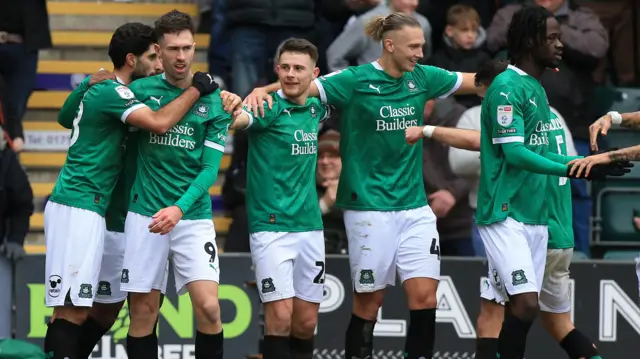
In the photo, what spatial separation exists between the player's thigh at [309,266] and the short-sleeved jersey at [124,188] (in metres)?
1.11

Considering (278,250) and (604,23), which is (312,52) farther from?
(604,23)

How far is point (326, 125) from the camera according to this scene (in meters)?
12.8

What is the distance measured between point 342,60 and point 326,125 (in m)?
0.59

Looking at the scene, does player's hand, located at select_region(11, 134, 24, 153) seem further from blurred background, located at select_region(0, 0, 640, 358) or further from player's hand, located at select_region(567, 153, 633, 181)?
player's hand, located at select_region(567, 153, 633, 181)

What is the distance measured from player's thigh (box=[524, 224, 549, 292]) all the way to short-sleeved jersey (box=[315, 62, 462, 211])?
32.2 inches

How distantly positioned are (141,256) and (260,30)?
13.1 ft

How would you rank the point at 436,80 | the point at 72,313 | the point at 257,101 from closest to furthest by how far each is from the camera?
the point at 72,313 < the point at 257,101 < the point at 436,80

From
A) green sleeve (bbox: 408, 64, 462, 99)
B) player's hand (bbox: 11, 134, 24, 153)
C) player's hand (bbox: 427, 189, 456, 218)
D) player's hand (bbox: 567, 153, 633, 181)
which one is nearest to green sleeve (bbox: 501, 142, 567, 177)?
player's hand (bbox: 567, 153, 633, 181)

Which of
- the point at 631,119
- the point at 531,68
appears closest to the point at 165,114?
the point at 531,68

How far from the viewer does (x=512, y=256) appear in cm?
984

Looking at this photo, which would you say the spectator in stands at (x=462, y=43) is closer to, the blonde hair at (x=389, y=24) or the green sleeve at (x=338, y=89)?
the blonde hair at (x=389, y=24)

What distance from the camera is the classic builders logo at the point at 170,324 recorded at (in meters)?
11.8

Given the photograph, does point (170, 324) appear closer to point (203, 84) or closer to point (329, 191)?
point (329, 191)

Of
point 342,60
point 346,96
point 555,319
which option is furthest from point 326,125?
point 555,319
